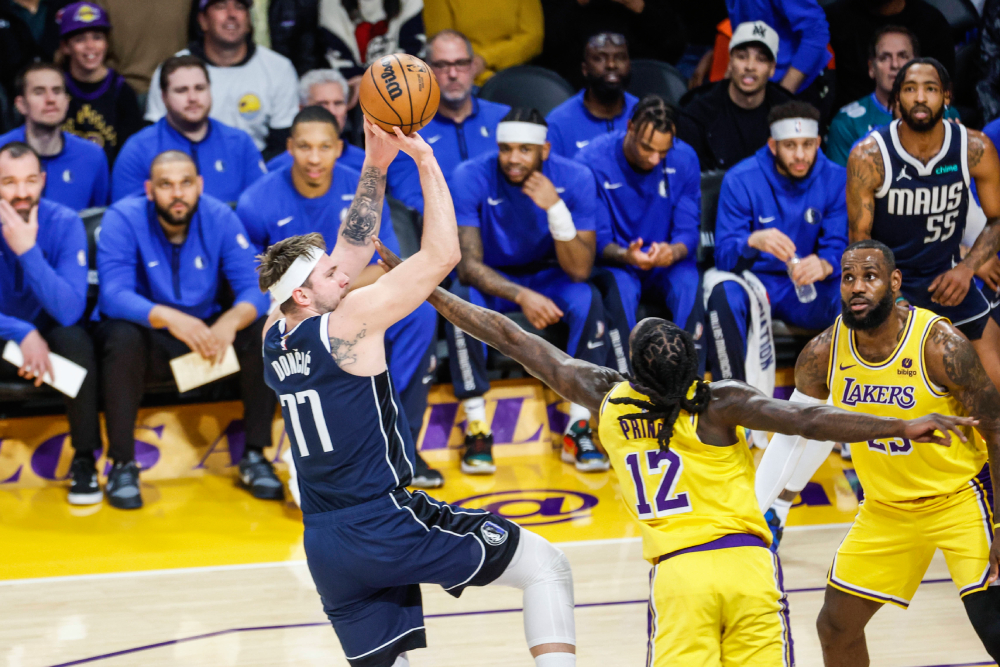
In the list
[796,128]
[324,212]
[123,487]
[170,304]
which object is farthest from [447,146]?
[123,487]

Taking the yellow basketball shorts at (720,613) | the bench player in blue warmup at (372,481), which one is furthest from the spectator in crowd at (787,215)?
the yellow basketball shorts at (720,613)

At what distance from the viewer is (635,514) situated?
10.6 feet

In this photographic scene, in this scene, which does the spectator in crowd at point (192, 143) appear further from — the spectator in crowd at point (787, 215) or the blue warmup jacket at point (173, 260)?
the spectator in crowd at point (787, 215)

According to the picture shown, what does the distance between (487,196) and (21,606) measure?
3.30m

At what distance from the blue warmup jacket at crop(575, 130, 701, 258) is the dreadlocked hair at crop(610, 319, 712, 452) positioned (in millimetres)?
3652

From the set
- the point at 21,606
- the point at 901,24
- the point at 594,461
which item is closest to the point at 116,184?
the point at 21,606

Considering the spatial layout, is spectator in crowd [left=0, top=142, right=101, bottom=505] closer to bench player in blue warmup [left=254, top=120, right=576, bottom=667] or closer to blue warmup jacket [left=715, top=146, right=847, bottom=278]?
bench player in blue warmup [left=254, top=120, right=576, bottom=667]

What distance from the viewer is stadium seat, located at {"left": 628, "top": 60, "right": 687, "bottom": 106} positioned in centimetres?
799

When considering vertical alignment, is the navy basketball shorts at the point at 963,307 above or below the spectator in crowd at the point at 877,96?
below

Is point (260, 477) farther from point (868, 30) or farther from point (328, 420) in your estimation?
point (868, 30)

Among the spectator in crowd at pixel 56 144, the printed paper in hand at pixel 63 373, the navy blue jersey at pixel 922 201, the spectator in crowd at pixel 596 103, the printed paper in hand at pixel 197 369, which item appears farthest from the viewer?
the spectator in crowd at pixel 596 103

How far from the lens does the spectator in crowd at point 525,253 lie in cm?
636

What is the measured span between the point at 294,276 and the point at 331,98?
400cm

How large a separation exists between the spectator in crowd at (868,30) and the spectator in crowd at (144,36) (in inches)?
184
